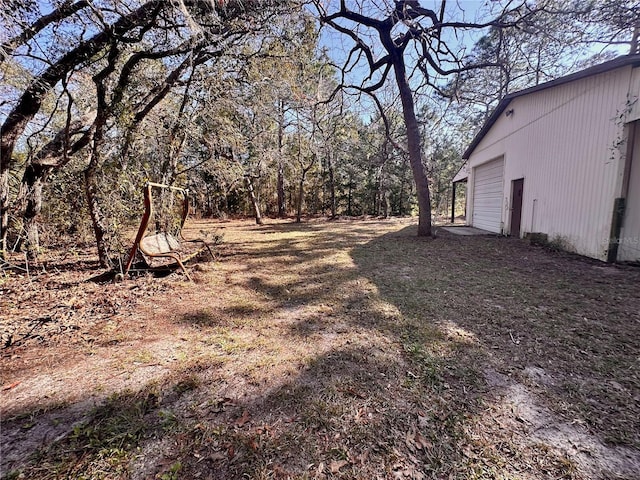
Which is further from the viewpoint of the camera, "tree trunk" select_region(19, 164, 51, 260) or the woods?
"tree trunk" select_region(19, 164, 51, 260)

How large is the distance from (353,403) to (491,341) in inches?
59.4

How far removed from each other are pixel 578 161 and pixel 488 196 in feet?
15.7

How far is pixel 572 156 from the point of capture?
554cm

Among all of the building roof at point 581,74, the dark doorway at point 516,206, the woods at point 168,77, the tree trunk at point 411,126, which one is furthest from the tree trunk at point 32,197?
the dark doorway at point 516,206

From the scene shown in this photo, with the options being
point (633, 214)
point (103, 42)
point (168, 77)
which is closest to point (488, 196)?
point (633, 214)

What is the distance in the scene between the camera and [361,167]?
19297 mm

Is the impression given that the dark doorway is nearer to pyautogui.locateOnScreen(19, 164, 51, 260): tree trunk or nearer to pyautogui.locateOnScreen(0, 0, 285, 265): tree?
pyautogui.locateOnScreen(0, 0, 285, 265): tree

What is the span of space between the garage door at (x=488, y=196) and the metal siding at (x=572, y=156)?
4.76 feet

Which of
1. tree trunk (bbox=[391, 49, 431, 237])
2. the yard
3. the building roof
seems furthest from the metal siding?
tree trunk (bbox=[391, 49, 431, 237])

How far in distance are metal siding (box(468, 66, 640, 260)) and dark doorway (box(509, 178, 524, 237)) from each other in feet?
1.00

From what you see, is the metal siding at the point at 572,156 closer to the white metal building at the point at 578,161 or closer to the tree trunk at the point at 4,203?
the white metal building at the point at 578,161

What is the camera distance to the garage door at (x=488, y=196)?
909cm

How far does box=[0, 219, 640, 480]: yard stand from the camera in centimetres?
129

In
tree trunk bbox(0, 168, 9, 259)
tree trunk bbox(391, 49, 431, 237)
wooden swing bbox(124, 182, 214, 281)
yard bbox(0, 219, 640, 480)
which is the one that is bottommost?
yard bbox(0, 219, 640, 480)
